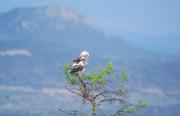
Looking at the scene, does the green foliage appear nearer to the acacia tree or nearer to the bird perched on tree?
the acacia tree

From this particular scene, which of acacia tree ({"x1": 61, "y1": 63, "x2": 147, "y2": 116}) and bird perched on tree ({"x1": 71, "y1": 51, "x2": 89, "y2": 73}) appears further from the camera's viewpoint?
acacia tree ({"x1": 61, "y1": 63, "x2": 147, "y2": 116})

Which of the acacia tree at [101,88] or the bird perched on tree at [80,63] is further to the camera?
the acacia tree at [101,88]

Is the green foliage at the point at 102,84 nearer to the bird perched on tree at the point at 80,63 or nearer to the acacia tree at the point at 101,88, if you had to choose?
the acacia tree at the point at 101,88

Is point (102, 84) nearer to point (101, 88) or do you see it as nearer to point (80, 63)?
point (101, 88)

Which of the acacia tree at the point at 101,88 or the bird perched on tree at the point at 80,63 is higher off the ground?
the bird perched on tree at the point at 80,63

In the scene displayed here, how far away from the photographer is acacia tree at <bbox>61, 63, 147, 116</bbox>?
24.6 metres

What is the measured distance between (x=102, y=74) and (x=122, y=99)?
3.25 ft

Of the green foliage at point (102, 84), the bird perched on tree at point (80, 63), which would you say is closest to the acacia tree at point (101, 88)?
the green foliage at point (102, 84)

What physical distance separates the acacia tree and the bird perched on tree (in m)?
0.27

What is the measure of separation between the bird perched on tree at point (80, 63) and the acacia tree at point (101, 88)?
10.8 inches

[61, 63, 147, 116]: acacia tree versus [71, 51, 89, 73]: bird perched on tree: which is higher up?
[71, 51, 89, 73]: bird perched on tree

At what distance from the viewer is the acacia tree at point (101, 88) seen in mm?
24609

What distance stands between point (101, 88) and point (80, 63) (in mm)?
1020

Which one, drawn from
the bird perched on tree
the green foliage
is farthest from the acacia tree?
the bird perched on tree
